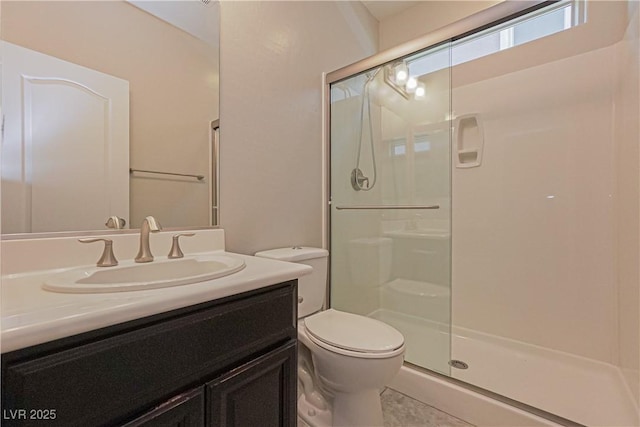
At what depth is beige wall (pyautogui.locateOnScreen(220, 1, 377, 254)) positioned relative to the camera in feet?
4.46

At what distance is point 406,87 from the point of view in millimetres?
1925

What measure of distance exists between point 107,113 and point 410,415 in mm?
1812

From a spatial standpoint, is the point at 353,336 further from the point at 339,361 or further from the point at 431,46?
the point at 431,46

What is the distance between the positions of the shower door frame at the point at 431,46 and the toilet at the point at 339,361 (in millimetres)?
479

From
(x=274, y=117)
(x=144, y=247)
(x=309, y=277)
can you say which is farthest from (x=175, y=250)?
(x=274, y=117)

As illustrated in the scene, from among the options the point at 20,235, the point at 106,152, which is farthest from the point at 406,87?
the point at 20,235

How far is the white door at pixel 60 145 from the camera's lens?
827 millimetres

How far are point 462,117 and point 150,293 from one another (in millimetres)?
2160

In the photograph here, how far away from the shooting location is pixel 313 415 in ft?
4.33

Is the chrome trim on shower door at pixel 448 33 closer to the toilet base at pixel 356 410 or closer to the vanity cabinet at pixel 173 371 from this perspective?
the vanity cabinet at pixel 173 371

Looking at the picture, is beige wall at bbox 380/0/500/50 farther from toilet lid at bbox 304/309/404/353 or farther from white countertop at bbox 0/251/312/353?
white countertop at bbox 0/251/312/353

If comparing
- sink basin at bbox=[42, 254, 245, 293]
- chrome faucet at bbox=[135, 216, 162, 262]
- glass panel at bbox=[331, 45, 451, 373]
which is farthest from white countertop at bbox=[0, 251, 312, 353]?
glass panel at bbox=[331, 45, 451, 373]

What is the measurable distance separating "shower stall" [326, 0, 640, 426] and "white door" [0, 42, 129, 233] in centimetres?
120

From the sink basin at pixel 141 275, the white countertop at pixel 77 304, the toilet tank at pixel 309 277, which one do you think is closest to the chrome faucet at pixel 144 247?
the sink basin at pixel 141 275
